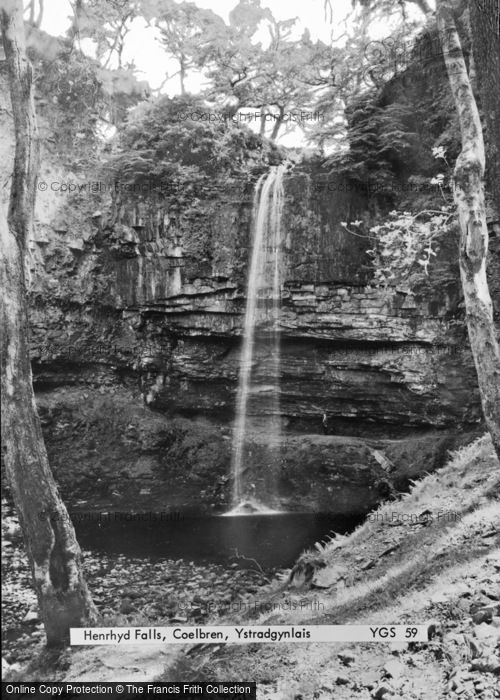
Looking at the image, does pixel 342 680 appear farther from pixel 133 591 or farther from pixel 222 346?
pixel 222 346

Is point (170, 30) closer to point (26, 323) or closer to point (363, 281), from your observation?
point (26, 323)

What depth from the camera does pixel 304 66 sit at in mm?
5434

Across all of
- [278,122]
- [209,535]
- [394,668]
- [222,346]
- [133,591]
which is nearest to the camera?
[394,668]

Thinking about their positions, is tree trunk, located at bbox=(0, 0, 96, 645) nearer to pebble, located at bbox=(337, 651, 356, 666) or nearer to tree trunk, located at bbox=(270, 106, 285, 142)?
pebble, located at bbox=(337, 651, 356, 666)

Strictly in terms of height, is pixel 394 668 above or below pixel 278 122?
below

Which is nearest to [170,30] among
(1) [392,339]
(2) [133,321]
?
(2) [133,321]

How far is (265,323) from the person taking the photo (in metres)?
8.45

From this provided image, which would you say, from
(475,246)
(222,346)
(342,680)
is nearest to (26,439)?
(342,680)

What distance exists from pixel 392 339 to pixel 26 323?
5921 mm

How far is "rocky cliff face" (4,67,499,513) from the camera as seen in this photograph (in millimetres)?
6859

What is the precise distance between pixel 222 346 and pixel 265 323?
34.4 inches

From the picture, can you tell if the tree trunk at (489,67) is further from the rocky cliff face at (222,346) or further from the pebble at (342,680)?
the pebble at (342,680)
